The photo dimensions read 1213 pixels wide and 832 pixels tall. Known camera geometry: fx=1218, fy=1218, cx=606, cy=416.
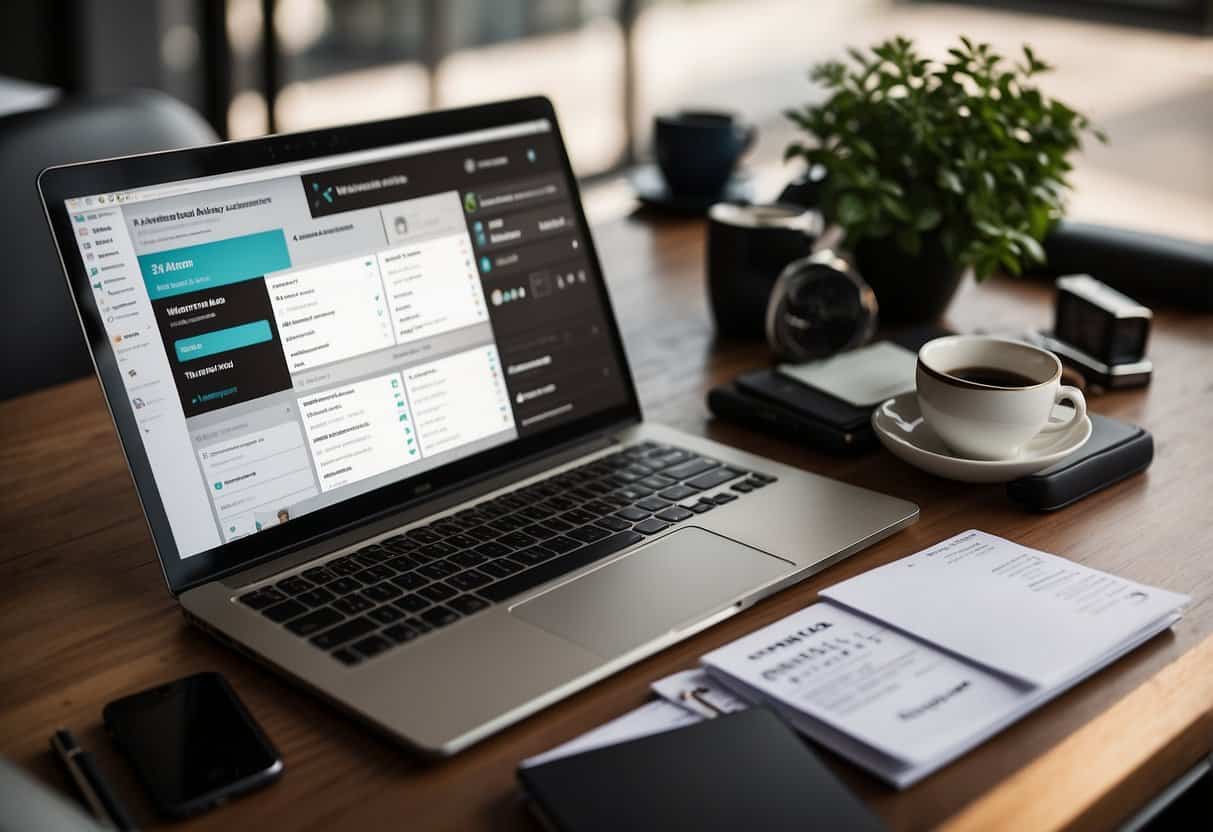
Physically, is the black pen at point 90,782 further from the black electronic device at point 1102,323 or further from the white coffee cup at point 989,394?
the black electronic device at point 1102,323

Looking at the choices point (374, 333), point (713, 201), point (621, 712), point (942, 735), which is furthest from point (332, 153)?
point (713, 201)

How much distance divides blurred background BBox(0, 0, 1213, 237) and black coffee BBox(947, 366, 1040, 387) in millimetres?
1513

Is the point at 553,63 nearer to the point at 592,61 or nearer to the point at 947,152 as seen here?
the point at 592,61

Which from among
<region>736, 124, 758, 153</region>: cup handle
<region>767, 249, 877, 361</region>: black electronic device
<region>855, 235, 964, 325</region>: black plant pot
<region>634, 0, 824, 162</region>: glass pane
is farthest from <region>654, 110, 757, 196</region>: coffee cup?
<region>634, 0, 824, 162</region>: glass pane

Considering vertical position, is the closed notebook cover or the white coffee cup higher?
the white coffee cup

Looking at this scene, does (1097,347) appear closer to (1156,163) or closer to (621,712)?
(621,712)

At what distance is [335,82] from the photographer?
3.71 metres

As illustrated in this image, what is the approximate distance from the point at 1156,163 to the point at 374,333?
3.89m

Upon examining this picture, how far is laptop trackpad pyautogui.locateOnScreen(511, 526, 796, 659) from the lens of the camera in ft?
2.70

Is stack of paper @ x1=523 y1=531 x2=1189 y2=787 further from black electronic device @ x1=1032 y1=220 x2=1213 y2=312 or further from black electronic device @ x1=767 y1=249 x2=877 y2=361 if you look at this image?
black electronic device @ x1=1032 y1=220 x2=1213 y2=312

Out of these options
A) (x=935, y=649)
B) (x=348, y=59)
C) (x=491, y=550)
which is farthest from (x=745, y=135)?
(x=348, y=59)

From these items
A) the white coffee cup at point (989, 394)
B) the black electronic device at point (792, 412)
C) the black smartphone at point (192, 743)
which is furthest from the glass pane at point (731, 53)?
the black smartphone at point (192, 743)

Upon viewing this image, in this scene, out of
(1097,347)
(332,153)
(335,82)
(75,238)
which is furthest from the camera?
(335,82)

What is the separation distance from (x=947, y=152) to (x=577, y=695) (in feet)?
2.66
